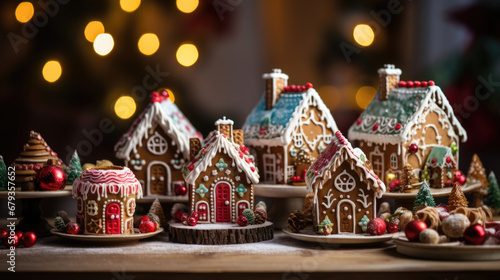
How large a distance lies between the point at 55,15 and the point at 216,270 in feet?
8.29

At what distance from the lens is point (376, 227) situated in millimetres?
3670

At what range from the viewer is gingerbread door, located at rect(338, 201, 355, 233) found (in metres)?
3.70

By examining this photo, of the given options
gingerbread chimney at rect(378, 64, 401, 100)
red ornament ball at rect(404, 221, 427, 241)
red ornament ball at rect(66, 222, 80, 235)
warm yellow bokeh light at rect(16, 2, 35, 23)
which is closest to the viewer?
red ornament ball at rect(404, 221, 427, 241)

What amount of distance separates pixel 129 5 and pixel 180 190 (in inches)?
60.6

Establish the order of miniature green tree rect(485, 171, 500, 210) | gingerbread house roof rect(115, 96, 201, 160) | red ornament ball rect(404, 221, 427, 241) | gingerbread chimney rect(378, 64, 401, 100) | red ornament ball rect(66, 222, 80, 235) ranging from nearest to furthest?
red ornament ball rect(404, 221, 427, 241)
red ornament ball rect(66, 222, 80, 235)
gingerbread house roof rect(115, 96, 201, 160)
gingerbread chimney rect(378, 64, 401, 100)
miniature green tree rect(485, 171, 500, 210)

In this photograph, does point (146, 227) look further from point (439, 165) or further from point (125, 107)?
point (439, 165)

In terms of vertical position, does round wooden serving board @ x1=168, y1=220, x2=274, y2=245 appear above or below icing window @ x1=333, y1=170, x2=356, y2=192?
below

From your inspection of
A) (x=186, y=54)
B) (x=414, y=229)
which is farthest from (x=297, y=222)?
(x=186, y=54)

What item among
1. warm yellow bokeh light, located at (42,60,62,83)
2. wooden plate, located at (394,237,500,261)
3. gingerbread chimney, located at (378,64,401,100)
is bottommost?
wooden plate, located at (394,237,500,261)

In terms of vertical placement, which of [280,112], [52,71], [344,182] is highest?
[52,71]

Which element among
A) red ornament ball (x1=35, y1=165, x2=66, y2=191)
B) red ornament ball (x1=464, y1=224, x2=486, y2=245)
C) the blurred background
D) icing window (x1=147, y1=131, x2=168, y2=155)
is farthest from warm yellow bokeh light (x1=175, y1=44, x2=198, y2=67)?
red ornament ball (x1=464, y1=224, x2=486, y2=245)

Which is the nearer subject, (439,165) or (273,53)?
(439,165)

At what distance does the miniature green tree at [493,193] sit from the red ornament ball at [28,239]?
2933 millimetres

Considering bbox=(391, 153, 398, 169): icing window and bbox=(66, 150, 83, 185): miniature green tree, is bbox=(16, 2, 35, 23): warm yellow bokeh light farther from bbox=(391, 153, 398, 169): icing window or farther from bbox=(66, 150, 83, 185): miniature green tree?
bbox=(391, 153, 398, 169): icing window
